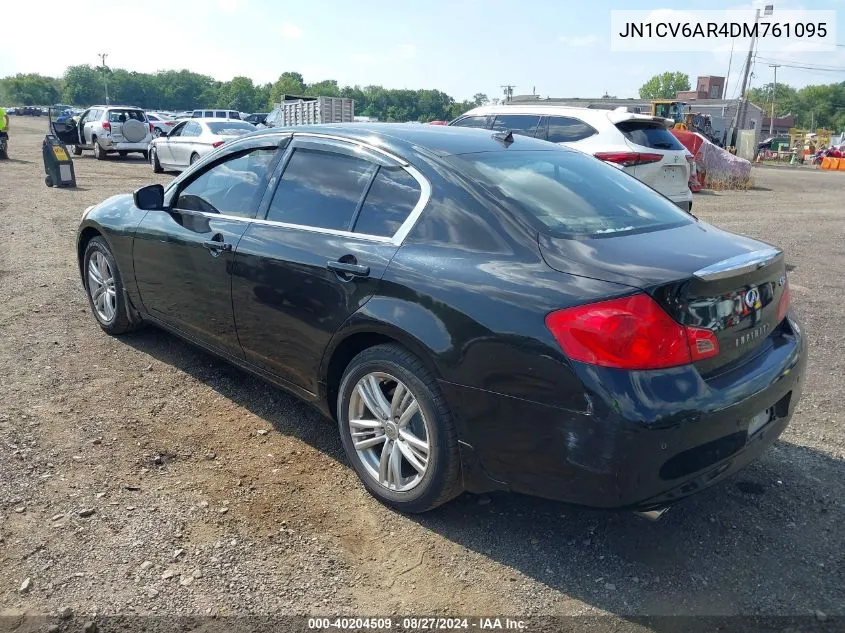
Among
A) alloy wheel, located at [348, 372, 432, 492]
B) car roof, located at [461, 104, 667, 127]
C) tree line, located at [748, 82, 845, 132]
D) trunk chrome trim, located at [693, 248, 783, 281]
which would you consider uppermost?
tree line, located at [748, 82, 845, 132]

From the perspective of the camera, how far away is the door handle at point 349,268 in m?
3.07

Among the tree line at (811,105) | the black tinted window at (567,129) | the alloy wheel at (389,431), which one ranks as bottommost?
the alloy wheel at (389,431)

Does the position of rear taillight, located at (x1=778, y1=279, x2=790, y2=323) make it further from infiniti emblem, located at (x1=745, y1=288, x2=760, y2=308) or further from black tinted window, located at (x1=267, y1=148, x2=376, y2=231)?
black tinted window, located at (x1=267, y1=148, x2=376, y2=231)

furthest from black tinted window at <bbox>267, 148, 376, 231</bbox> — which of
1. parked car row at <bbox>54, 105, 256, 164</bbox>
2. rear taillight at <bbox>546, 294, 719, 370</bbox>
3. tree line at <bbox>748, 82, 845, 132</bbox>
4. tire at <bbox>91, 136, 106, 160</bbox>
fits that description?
tree line at <bbox>748, 82, 845, 132</bbox>

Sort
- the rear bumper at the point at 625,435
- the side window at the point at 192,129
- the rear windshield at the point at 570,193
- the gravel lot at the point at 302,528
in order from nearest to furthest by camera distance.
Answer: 1. the rear bumper at the point at 625,435
2. the gravel lot at the point at 302,528
3. the rear windshield at the point at 570,193
4. the side window at the point at 192,129

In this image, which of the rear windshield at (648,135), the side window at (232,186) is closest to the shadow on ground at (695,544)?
the side window at (232,186)

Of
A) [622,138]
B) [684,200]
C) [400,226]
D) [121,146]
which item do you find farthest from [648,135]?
[121,146]

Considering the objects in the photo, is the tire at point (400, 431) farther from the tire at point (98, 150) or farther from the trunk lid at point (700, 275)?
the tire at point (98, 150)

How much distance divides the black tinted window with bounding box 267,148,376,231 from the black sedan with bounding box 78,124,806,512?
0.4 inches

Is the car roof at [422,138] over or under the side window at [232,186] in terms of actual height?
over

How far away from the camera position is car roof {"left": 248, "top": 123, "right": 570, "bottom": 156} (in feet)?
11.0

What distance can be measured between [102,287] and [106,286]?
0.31 feet

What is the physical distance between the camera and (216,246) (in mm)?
3889

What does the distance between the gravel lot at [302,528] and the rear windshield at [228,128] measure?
497 inches
